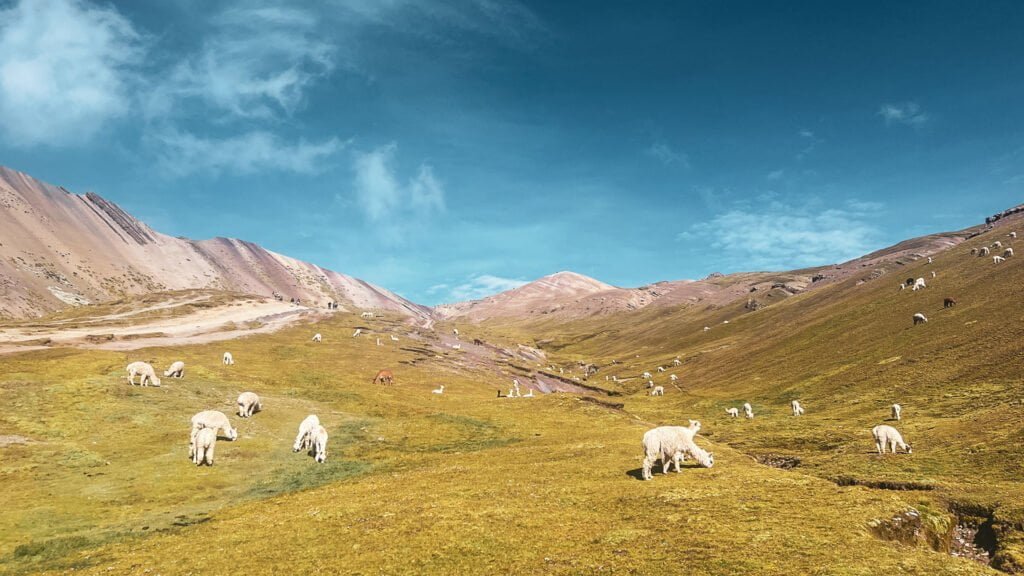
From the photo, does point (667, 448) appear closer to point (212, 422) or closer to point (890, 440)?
point (890, 440)

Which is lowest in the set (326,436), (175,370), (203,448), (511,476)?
(511,476)

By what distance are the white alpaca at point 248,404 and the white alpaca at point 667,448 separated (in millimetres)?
44167

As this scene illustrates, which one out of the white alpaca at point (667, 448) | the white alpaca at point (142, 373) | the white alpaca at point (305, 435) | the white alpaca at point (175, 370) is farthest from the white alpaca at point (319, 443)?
Answer: the white alpaca at point (175, 370)

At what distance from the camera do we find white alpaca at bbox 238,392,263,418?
2154 inches

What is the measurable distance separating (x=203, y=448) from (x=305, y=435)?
9546 mm

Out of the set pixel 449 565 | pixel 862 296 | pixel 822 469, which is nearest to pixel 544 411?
pixel 822 469

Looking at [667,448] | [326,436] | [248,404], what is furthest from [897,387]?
[248,404]

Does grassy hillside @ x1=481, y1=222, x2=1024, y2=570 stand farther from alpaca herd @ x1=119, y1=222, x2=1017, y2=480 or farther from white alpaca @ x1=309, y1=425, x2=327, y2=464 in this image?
white alpaca @ x1=309, y1=425, x2=327, y2=464

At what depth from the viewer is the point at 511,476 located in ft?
118

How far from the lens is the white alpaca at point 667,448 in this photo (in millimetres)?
33062

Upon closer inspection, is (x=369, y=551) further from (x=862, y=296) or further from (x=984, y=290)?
(x=862, y=296)

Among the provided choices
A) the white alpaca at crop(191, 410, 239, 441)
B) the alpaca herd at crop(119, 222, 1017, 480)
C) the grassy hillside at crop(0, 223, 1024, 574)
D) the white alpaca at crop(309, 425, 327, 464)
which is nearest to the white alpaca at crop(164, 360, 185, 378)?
the alpaca herd at crop(119, 222, 1017, 480)

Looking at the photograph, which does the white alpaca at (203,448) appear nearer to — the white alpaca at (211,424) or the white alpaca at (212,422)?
the white alpaca at (211,424)

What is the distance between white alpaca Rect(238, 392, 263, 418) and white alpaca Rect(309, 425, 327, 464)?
14737 millimetres
